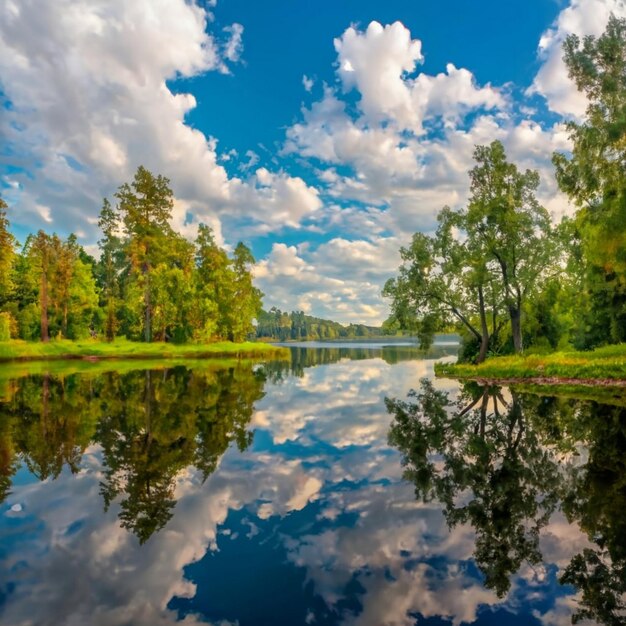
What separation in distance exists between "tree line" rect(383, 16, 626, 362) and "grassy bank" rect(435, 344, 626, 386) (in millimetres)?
4486

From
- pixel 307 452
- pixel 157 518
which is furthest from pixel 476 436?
pixel 157 518

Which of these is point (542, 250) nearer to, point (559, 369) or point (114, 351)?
point (559, 369)

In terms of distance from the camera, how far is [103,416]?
576 inches

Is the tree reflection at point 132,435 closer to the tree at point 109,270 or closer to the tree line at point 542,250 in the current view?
the tree line at point 542,250

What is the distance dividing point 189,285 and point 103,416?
53360 mm

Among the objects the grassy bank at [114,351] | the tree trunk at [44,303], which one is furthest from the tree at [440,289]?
the tree trunk at [44,303]

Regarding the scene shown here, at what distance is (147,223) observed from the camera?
64.4m

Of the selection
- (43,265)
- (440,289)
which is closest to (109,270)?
(43,265)

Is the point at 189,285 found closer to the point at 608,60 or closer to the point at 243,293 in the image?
the point at 243,293

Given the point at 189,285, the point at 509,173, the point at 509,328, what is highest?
the point at 509,173

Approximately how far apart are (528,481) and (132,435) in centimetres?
1011

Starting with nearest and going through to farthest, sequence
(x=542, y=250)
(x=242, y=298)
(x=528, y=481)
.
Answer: (x=528, y=481) < (x=542, y=250) < (x=242, y=298)

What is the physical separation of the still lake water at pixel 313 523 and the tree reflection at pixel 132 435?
0.25 feet

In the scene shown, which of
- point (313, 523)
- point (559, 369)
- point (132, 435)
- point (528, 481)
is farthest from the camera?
point (559, 369)
